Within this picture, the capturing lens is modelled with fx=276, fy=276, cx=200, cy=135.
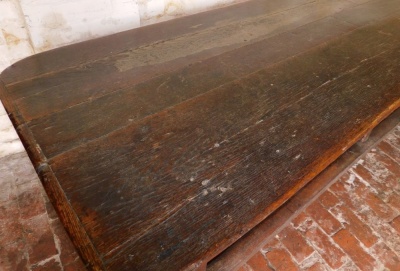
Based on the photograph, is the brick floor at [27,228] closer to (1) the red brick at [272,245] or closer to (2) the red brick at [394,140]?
(1) the red brick at [272,245]

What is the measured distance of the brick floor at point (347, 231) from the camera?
1.67m

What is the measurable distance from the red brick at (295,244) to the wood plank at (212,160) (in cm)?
102

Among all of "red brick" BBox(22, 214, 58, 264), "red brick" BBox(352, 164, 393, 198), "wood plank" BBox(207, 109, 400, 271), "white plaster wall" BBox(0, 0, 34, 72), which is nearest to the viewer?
"wood plank" BBox(207, 109, 400, 271)

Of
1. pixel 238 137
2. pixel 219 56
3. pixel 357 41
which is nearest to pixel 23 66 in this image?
pixel 219 56

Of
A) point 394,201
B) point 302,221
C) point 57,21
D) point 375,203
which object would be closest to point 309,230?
point 302,221

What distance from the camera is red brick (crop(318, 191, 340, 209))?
1.95 metres

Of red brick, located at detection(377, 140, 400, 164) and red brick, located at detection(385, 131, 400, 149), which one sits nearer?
red brick, located at detection(377, 140, 400, 164)

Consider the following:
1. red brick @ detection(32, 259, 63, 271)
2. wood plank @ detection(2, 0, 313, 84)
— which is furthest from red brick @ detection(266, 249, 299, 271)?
wood plank @ detection(2, 0, 313, 84)

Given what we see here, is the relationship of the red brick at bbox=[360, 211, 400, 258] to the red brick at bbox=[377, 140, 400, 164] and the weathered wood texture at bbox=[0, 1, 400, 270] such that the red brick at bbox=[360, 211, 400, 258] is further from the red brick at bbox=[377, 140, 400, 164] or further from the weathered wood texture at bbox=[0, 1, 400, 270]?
the weathered wood texture at bbox=[0, 1, 400, 270]

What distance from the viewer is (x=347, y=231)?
5.91ft

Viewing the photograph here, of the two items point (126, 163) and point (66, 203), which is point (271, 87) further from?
point (66, 203)

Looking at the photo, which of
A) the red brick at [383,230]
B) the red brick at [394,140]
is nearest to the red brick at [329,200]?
the red brick at [383,230]

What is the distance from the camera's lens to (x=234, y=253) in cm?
92

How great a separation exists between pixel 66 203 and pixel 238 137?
0.56m
